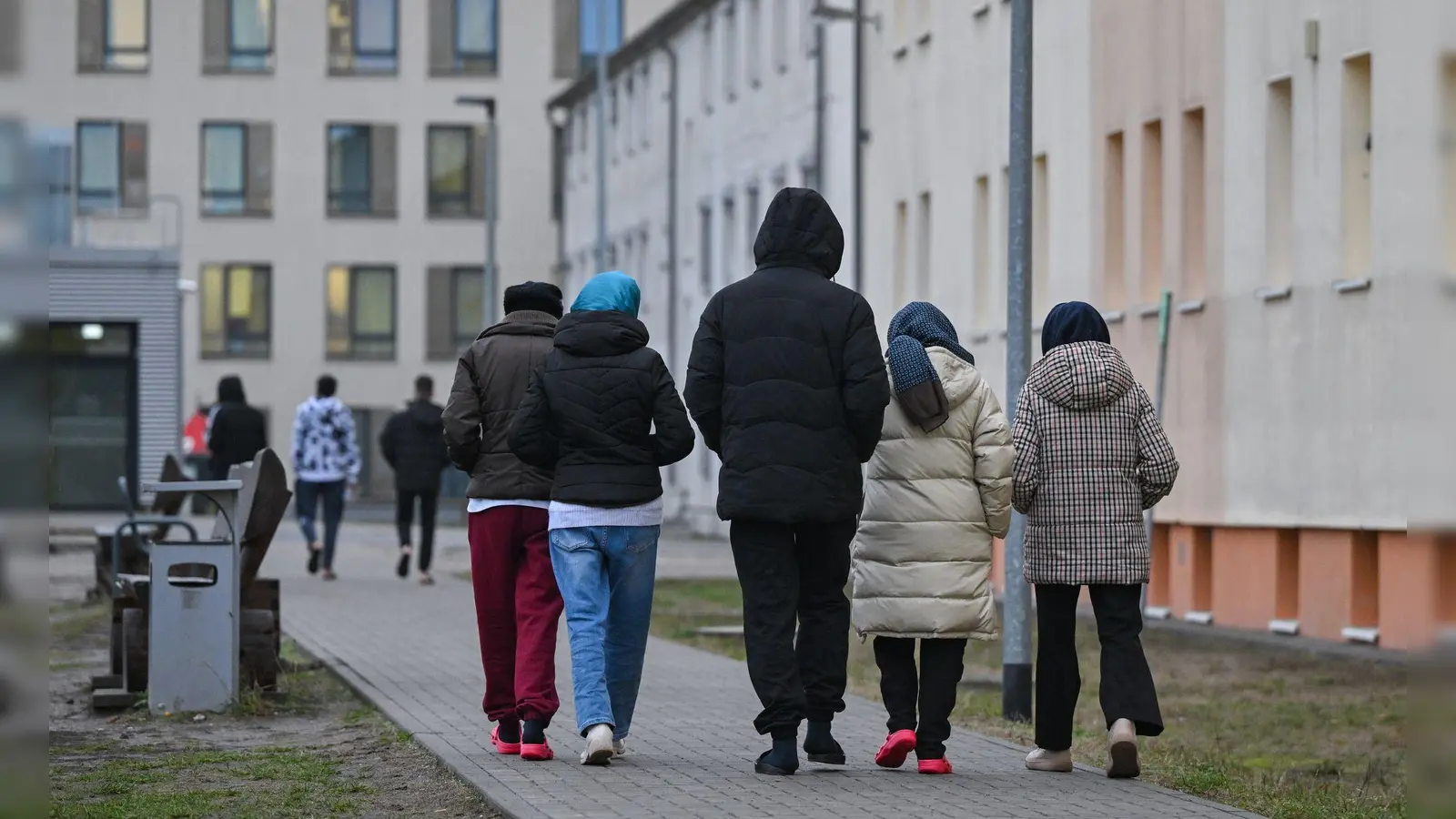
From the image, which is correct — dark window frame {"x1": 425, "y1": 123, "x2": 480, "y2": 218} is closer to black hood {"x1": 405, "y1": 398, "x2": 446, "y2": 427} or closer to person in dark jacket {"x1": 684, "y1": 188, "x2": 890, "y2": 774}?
black hood {"x1": 405, "y1": 398, "x2": 446, "y2": 427}

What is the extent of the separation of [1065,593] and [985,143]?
21503 mm

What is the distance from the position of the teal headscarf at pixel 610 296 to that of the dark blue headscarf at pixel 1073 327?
5.11 ft

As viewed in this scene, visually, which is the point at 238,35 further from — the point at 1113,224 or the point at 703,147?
the point at 1113,224

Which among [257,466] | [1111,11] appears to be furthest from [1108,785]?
[1111,11]

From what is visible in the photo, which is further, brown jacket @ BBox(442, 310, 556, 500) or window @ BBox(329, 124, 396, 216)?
window @ BBox(329, 124, 396, 216)

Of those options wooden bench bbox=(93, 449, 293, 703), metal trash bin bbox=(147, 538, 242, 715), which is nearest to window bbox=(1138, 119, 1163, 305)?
wooden bench bbox=(93, 449, 293, 703)

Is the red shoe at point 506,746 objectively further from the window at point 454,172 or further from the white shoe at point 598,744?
the window at point 454,172

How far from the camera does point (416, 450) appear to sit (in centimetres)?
2405

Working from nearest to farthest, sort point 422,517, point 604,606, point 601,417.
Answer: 1. point 601,417
2. point 604,606
3. point 422,517

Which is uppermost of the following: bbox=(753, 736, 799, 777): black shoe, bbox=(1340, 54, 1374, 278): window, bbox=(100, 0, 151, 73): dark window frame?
bbox=(100, 0, 151, 73): dark window frame

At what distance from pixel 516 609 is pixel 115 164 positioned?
58.3 meters

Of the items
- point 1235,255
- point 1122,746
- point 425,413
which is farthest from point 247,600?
point 1235,255

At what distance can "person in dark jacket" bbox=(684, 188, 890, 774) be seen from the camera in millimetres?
8633

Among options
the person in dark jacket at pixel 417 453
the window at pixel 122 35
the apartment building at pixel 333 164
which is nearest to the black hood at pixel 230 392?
the person in dark jacket at pixel 417 453
